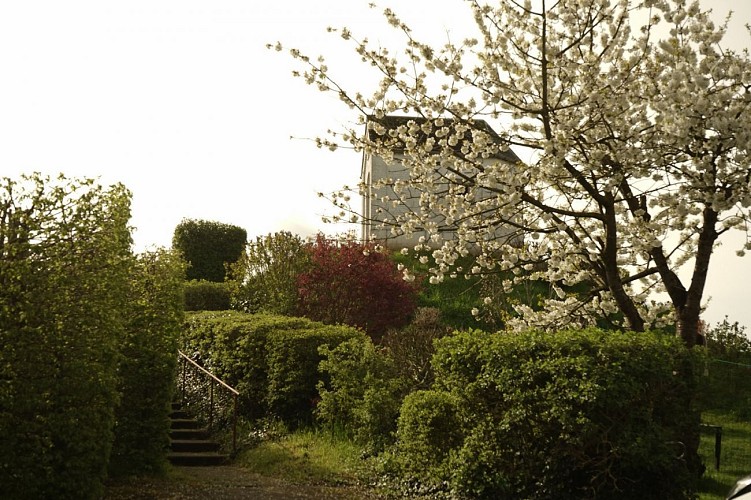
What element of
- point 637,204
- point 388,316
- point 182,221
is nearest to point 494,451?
point 637,204

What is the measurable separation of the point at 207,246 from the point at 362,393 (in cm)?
2043

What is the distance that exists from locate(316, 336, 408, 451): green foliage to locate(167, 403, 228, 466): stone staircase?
1.96m

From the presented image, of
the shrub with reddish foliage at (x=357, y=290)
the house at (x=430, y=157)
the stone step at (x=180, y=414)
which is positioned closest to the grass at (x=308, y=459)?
the stone step at (x=180, y=414)

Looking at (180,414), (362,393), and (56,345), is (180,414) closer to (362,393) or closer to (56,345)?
(362,393)

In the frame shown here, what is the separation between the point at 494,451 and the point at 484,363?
1.02 m

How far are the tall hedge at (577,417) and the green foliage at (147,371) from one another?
4.41m

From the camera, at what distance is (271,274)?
22.4 metres

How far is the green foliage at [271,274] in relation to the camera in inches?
856

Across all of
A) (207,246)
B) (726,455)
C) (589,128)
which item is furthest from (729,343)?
(207,246)

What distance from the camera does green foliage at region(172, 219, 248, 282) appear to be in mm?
31609

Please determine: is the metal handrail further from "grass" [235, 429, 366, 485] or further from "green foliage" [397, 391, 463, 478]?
"green foliage" [397, 391, 463, 478]

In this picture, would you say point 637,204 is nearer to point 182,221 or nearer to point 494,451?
point 494,451

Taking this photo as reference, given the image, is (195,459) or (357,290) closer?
(195,459)

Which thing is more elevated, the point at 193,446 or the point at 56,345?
the point at 56,345
